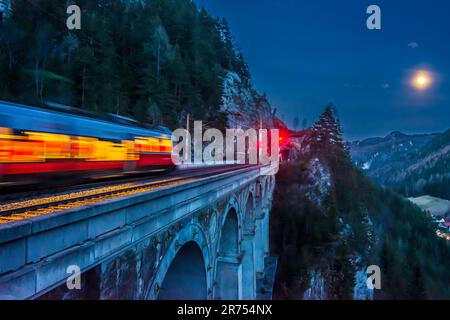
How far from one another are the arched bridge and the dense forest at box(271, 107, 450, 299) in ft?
74.1

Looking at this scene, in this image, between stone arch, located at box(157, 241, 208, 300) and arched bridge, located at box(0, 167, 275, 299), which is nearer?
arched bridge, located at box(0, 167, 275, 299)

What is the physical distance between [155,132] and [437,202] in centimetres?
17159

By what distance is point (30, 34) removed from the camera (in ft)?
120

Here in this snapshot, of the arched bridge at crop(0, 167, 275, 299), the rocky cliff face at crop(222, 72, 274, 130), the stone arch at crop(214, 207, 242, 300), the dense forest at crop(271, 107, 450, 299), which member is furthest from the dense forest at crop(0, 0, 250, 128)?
the arched bridge at crop(0, 167, 275, 299)

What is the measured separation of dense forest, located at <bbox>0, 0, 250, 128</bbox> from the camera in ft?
111

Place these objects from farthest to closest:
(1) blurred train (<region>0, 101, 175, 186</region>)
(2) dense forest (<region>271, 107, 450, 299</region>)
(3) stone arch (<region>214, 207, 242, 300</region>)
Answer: (2) dense forest (<region>271, 107, 450, 299</region>) < (3) stone arch (<region>214, 207, 242, 300</region>) < (1) blurred train (<region>0, 101, 175, 186</region>)

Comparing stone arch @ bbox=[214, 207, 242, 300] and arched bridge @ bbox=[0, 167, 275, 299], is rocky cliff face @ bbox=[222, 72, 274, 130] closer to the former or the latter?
stone arch @ bbox=[214, 207, 242, 300]

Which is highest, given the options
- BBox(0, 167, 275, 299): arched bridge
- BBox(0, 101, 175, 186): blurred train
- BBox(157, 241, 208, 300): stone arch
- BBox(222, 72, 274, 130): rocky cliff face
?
BBox(222, 72, 274, 130): rocky cliff face

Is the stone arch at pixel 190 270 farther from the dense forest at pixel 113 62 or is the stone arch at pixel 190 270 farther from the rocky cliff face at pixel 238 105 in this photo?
the rocky cliff face at pixel 238 105

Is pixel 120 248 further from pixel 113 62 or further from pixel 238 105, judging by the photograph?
pixel 238 105

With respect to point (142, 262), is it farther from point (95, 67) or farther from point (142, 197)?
point (95, 67)

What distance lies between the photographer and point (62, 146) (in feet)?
29.3

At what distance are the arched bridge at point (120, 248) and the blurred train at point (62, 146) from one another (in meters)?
3.60

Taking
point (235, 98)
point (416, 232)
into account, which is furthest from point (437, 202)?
point (235, 98)
